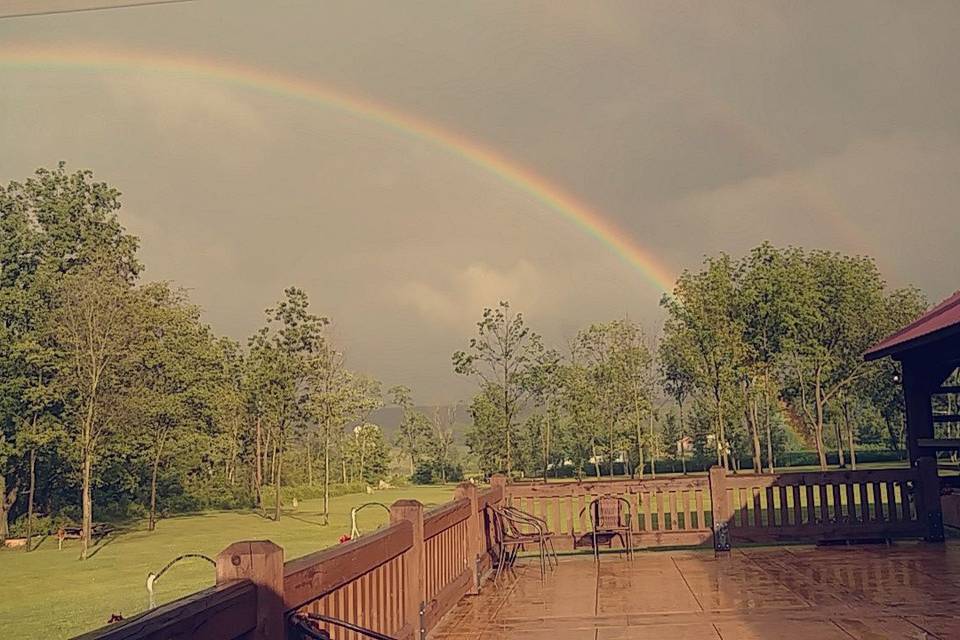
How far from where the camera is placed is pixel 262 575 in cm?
229

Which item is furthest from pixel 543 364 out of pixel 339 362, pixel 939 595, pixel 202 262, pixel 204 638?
pixel 204 638

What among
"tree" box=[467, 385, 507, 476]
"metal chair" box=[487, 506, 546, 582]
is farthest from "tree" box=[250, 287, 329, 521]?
"metal chair" box=[487, 506, 546, 582]

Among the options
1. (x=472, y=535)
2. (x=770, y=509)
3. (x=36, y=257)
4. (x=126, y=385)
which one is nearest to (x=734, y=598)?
(x=472, y=535)

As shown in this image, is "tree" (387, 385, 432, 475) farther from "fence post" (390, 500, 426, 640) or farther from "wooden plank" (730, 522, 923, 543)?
"fence post" (390, 500, 426, 640)

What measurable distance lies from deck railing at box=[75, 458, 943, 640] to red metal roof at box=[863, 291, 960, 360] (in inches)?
44.3

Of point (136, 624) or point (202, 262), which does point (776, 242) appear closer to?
point (202, 262)

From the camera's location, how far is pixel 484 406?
26578 mm

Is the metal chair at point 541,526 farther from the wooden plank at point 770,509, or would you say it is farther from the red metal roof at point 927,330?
the red metal roof at point 927,330

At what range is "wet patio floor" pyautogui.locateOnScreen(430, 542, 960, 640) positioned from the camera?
5008mm

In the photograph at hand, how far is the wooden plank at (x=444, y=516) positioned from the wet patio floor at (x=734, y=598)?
589 mm

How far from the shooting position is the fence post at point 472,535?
6551 millimetres

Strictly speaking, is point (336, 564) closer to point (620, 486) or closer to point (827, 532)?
point (620, 486)

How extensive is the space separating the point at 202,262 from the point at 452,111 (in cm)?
1654

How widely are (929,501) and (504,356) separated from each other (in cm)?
1763
